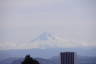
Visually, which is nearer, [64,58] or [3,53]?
[64,58]

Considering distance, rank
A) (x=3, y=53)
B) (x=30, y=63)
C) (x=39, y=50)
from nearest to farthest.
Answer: (x=30, y=63), (x=3, y=53), (x=39, y=50)

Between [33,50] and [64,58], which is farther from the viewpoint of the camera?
[33,50]

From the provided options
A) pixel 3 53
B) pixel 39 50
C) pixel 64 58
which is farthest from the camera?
pixel 39 50

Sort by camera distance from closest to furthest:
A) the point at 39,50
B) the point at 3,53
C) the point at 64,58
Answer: the point at 64,58 < the point at 3,53 < the point at 39,50

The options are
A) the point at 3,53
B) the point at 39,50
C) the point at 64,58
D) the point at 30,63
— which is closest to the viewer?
the point at 30,63

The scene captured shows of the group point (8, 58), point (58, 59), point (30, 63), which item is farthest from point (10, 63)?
point (30, 63)

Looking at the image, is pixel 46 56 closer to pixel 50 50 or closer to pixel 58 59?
Answer: pixel 50 50

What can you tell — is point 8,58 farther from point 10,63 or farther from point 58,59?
point 58,59

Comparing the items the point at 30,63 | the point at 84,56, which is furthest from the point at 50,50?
the point at 30,63
